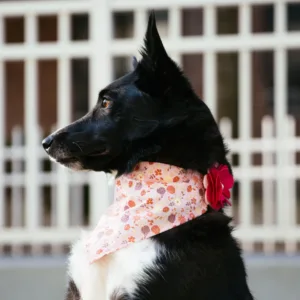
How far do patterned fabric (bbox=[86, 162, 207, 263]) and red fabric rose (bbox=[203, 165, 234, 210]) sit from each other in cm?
3

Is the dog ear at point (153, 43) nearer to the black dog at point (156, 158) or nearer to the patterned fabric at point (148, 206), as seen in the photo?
the black dog at point (156, 158)

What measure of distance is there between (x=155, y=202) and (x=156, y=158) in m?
0.14

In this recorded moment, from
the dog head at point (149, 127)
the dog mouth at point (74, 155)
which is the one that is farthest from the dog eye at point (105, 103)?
the dog mouth at point (74, 155)

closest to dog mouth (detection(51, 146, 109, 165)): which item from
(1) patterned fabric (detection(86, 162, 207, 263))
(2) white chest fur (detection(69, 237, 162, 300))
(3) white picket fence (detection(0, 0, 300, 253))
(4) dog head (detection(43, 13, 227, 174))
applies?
(4) dog head (detection(43, 13, 227, 174))

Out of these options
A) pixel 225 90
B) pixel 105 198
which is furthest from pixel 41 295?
pixel 225 90

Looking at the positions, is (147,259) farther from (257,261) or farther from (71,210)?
(71,210)

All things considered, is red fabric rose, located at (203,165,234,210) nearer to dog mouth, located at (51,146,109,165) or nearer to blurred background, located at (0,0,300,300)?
dog mouth, located at (51,146,109,165)

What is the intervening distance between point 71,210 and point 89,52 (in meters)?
1.36

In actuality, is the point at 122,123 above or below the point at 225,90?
below

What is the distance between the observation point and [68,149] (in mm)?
2273

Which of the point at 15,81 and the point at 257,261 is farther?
the point at 15,81

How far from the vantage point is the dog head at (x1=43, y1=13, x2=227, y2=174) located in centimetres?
221

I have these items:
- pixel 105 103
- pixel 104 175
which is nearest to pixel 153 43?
pixel 105 103

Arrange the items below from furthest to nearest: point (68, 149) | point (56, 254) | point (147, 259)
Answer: point (56, 254)
point (68, 149)
point (147, 259)
